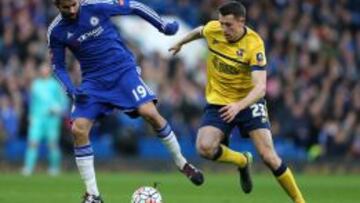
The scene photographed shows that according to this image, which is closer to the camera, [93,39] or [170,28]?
[93,39]

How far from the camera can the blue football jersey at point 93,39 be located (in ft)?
42.9

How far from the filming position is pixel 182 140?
23188mm

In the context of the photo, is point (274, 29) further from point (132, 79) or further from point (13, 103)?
point (132, 79)

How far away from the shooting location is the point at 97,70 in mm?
13219

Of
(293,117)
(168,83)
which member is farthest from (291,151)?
(168,83)

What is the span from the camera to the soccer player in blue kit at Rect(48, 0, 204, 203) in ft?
42.8

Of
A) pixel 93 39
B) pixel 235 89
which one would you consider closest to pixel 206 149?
pixel 235 89

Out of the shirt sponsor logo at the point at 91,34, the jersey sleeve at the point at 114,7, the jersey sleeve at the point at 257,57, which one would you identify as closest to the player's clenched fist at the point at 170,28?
the jersey sleeve at the point at 114,7

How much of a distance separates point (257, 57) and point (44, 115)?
9.54m

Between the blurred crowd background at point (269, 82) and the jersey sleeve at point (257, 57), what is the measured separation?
388 inches

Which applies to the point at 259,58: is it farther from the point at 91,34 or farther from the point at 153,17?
the point at 91,34

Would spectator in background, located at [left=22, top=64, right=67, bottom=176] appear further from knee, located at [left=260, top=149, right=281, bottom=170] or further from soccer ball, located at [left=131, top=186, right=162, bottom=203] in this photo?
soccer ball, located at [left=131, top=186, right=162, bottom=203]

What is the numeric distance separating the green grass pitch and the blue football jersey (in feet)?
6.67

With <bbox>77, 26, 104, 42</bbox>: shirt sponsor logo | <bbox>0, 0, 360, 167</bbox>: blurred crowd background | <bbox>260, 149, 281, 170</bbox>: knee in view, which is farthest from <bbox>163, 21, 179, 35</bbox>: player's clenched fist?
<bbox>0, 0, 360, 167</bbox>: blurred crowd background
